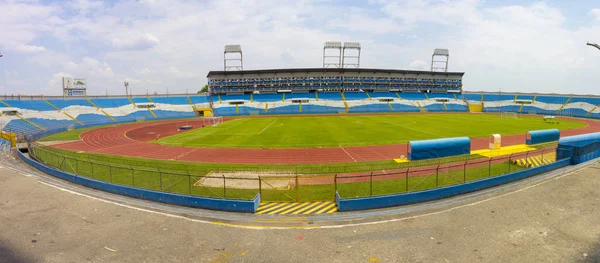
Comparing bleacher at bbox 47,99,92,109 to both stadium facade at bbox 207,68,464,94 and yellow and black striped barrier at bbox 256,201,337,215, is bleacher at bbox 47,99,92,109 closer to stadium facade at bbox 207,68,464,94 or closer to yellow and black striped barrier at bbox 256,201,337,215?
stadium facade at bbox 207,68,464,94

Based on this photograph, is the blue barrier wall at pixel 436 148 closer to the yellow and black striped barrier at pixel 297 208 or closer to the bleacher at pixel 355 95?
the yellow and black striped barrier at pixel 297 208

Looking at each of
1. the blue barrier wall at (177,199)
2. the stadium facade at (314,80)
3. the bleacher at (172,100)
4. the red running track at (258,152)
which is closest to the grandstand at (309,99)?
the stadium facade at (314,80)

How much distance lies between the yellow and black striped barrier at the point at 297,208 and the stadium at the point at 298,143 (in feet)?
0.17

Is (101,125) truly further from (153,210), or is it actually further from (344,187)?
(344,187)

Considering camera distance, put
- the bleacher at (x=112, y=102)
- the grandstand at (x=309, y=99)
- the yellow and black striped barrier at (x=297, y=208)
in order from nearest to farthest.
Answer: the yellow and black striped barrier at (x=297, y=208) < the grandstand at (x=309, y=99) < the bleacher at (x=112, y=102)

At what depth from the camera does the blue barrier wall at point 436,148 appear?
22359mm

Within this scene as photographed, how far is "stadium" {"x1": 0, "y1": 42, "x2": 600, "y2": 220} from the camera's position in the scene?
1546 cm

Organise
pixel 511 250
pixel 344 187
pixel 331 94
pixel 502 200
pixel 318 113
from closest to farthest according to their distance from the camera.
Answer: pixel 511 250
pixel 502 200
pixel 344 187
pixel 318 113
pixel 331 94

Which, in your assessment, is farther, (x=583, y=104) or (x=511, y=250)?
(x=583, y=104)

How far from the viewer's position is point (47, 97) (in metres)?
63.3

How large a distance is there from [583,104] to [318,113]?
62.9m

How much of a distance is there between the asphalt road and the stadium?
182cm

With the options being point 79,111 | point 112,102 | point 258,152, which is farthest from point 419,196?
point 112,102

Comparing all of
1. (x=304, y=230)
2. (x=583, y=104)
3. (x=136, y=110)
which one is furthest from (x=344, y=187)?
(x=583, y=104)
